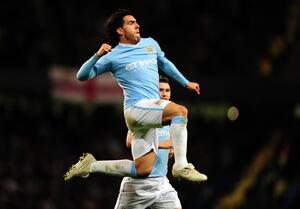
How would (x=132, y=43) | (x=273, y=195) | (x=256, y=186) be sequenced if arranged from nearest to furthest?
1. (x=132, y=43)
2. (x=273, y=195)
3. (x=256, y=186)

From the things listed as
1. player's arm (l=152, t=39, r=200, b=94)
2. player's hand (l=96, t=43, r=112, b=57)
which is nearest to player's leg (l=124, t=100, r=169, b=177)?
player's arm (l=152, t=39, r=200, b=94)

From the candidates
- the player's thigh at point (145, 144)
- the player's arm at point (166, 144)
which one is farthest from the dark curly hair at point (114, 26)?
the player's arm at point (166, 144)

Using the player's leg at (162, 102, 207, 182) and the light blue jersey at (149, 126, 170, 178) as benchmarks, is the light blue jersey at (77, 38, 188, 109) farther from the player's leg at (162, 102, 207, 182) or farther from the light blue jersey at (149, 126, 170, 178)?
the light blue jersey at (149, 126, 170, 178)

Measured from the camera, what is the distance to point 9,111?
1848 centimetres

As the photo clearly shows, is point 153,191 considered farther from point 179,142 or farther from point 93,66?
point 93,66

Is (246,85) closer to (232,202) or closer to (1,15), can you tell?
(232,202)

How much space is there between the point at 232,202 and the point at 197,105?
6.66 ft

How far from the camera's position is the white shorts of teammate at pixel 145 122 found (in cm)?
894

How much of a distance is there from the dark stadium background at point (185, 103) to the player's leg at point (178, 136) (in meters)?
7.57

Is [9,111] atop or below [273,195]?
atop

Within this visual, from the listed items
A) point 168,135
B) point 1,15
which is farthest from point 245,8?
point 168,135

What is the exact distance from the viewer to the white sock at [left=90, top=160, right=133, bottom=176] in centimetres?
927

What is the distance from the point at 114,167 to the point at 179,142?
83 cm

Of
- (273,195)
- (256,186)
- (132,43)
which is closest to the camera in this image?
(132,43)
